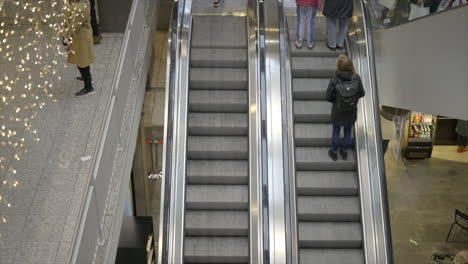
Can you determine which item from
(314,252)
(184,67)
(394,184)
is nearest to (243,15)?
(184,67)

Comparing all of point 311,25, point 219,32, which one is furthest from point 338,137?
point 219,32

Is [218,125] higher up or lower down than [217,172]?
higher up

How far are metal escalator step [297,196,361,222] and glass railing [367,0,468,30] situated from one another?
261cm

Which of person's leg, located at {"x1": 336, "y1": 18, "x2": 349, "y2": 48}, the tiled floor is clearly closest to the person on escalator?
person's leg, located at {"x1": 336, "y1": 18, "x2": 349, "y2": 48}

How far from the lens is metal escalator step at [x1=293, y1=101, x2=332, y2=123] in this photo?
32.9 feet

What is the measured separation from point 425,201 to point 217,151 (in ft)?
24.1

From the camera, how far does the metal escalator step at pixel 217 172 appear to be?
384 inches

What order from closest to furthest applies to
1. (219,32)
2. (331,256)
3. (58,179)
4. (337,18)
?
(58,179)
(331,256)
(337,18)
(219,32)

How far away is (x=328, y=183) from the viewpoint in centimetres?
954

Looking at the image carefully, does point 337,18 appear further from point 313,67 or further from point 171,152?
point 171,152

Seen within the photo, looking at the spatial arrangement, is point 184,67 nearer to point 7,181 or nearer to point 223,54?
point 223,54

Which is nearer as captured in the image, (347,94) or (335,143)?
(347,94)

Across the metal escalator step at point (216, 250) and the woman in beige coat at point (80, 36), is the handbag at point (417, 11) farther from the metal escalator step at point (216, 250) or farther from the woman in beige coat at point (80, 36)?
the woman in beige coat at point (80, 36)

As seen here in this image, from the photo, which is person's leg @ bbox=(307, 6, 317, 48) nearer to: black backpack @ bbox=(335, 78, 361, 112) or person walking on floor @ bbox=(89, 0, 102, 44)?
black backpack @ bbox=(335, 78, 361, 112)
